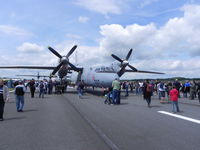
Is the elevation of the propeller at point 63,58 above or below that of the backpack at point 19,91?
above

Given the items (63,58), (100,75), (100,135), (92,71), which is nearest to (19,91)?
(100,135)

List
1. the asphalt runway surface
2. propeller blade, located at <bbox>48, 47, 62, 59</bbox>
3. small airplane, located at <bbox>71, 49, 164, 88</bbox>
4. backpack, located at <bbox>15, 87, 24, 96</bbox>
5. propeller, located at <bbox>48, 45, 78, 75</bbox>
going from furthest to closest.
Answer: propeller blade, located at <bbox>48, 47, 62, 59</bbox>, propeller, located at <bbox>48, 45, 78, 75</bbox>, small airplane, located at <bbox>71, 49, 164, 88</bbox>, backpack, located at <bbox>15, 87, 24, 96</bbox>, the asphalt runway surface

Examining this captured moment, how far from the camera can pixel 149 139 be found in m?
6.07

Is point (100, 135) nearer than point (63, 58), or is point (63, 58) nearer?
point (100, 135)

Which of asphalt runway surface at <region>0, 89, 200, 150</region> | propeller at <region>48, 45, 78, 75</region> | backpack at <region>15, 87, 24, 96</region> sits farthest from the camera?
propeller at <region>48, 45, 78, 75</region>

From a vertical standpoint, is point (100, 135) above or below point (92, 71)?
below

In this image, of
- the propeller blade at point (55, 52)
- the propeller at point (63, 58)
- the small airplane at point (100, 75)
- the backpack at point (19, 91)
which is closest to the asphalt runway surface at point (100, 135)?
the backpack at point (19, 91)

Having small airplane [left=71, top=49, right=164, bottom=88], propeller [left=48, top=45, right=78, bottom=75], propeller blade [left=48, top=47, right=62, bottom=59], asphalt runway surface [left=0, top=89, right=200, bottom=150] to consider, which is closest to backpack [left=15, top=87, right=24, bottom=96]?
asphalt runway surface [left=0, top=89, right=200, bottom=150]

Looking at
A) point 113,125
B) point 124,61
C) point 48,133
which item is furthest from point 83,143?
point 124,61

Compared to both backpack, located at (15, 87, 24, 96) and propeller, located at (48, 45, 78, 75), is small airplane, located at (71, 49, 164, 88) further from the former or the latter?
backpack, located at (15, 87, 24, 96)

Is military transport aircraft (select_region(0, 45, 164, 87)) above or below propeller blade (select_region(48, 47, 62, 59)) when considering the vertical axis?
below

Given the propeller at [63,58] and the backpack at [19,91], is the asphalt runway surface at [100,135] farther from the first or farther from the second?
the propeller at [63,58]

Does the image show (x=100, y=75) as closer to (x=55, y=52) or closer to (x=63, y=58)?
(x=63, y=58)

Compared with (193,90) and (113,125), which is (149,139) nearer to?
(113,125)
